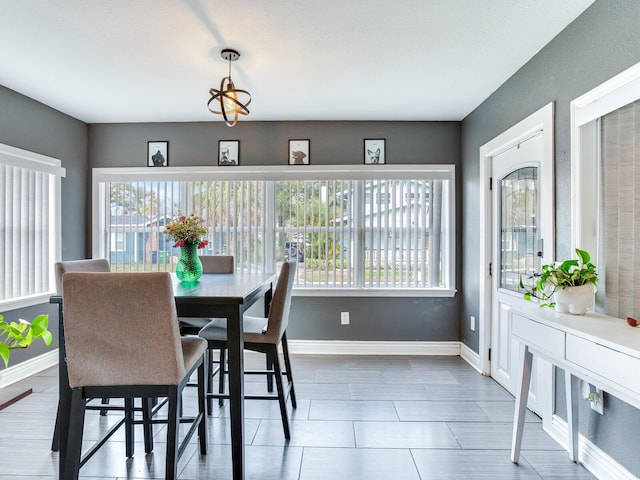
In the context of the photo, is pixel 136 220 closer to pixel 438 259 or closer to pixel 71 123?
pixel 71 123

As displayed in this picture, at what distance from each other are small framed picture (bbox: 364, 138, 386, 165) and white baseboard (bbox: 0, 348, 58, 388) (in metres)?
3.51

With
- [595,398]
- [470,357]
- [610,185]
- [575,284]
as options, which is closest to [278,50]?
[610,185]

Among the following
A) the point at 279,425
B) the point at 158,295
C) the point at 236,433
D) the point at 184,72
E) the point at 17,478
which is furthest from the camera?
the point at 184,72

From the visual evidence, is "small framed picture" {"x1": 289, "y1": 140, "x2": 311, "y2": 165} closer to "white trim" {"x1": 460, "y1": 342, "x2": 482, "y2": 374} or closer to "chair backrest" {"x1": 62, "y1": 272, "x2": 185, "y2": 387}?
"white trim" {"x1": 460, "y1": 342, "x2": 482, "y2": 374}

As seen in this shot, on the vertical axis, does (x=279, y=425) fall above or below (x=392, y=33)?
below

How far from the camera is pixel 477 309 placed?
3.53 meters

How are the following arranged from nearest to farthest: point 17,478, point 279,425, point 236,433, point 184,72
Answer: point 236,433 → point 17,478 → point 279,425 → point 184,72

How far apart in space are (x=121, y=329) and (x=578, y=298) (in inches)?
80.7

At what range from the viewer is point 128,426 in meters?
2.07

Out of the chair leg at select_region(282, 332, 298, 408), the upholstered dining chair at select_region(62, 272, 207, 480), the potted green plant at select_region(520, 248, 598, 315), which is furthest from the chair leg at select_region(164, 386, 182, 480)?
the potted green plant at select_region(520, 248, 598, 315)

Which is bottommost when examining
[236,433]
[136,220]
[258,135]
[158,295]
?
[236,433]

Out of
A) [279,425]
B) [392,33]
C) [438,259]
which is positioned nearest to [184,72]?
[392,33]

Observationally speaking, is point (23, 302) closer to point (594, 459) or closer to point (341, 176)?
point (341, 176)

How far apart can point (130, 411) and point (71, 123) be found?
310 cm
